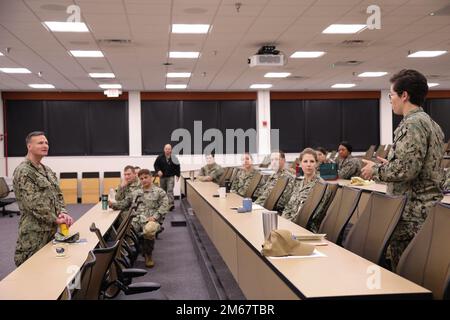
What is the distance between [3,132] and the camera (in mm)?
14469

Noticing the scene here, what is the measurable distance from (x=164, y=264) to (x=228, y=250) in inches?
97.4

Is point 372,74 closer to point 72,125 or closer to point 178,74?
point 178,74

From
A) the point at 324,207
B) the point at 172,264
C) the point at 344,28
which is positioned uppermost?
the point at 344,28

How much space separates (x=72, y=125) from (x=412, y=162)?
13272 mm

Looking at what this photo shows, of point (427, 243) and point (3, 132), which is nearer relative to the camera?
point (427, 243)

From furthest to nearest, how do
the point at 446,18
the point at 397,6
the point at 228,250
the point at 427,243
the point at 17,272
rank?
1. the point at 446,18
2. the point at 397,6
3. the point at 228,250
4. the point at 17,272
5. the point at 427,243

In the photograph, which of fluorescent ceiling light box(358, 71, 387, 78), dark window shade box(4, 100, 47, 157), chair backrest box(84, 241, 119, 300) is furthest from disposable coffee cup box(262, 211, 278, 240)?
dark window shade box(4, 100, 47, 157)

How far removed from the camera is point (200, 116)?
50.5ft

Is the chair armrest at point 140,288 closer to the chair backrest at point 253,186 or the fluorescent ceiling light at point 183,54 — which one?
the chair backrest at point 253,186

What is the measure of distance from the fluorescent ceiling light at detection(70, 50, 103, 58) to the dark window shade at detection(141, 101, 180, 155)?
19.7 ft

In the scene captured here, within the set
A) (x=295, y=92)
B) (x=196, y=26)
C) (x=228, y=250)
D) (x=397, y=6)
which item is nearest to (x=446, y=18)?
(x=397, y=6)

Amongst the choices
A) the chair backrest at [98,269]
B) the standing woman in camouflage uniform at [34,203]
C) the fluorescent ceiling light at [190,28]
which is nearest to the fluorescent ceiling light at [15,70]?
the fluorescent ceiling light at [190,28]

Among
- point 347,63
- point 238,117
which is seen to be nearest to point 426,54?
point 347,63

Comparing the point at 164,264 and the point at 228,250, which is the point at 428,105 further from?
the point at 228,250
